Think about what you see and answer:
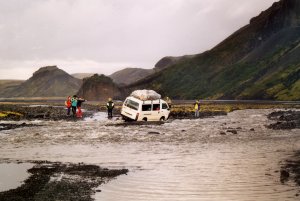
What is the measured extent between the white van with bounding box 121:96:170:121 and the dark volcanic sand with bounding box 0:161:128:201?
854 inches

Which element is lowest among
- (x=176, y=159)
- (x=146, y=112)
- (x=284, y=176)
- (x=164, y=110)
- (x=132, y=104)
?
(x=176, y=159)

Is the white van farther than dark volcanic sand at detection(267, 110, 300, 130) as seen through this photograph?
Yes

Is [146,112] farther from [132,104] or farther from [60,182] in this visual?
[60,182]

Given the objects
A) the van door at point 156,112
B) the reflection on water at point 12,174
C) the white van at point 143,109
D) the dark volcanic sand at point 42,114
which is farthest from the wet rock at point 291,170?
the dark volcanic sand at point 42,114

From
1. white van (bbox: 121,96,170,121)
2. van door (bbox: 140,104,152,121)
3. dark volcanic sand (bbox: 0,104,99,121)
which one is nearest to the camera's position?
white van (bbox: 121,96,170,121)

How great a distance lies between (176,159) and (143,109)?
20.8 meters

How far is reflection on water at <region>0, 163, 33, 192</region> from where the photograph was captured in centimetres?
1209

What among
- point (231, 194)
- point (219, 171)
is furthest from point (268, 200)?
point (219, 171)

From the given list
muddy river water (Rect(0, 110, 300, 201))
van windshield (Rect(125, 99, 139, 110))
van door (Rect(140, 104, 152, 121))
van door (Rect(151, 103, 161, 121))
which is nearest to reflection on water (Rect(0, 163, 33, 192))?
muddy river water (Rect(0, 110, 300, 201))

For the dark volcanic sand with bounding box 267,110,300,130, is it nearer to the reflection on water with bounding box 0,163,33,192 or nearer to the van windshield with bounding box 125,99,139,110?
the van windshield with bounding box 125,99,139,110

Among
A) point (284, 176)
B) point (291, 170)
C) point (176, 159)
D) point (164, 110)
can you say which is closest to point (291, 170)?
point (291, 170)

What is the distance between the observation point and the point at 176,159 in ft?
57.4

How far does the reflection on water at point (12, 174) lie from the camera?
12094 mm

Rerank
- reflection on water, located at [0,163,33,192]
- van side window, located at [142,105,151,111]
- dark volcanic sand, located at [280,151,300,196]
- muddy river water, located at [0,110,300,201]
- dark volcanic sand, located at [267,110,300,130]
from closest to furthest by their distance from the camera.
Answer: muddy river water, located at [0,110,300,201]
reflection on water, located at [0,163,33,192]
dark volcanic sand, located at [280,151,300,196]
dark volcanic sand, located at [267,110,300,130]
van side window, located at [142,105,151,111]
